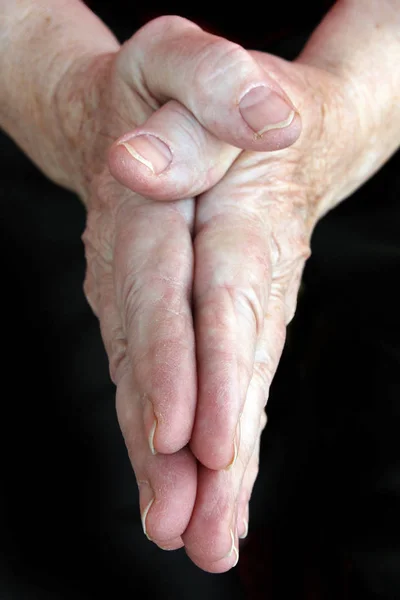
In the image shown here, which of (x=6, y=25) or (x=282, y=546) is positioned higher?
(x=6, y=25)

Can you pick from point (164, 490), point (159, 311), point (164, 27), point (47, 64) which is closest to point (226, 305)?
point (159, 311)

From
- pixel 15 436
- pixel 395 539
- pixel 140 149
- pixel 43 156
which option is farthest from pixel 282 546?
pixel 43 156

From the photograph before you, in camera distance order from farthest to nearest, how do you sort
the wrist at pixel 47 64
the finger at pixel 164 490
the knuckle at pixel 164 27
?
1. the wrist at pixel 47 64
2. the knuckle at pixel 164 27
3. the finger at pixel 164 490

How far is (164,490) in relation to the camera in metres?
0.46

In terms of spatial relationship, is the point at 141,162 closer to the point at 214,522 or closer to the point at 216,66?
the point at 216,66

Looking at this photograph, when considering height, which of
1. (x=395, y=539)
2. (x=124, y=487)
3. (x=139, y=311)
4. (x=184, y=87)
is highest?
(x=184, y=87)

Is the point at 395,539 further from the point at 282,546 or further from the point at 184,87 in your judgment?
the point at 184,87

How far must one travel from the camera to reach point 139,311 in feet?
1.75

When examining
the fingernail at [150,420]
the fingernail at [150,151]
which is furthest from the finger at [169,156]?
the fingernail at [150,420]

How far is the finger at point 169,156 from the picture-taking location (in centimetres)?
53

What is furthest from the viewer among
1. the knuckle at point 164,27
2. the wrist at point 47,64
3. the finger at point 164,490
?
the wrist at point 47,64

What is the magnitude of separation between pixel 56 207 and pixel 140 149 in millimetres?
393

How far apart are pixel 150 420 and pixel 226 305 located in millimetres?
121

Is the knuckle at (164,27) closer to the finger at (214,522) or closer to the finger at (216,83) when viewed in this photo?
the finger at (216,83)
